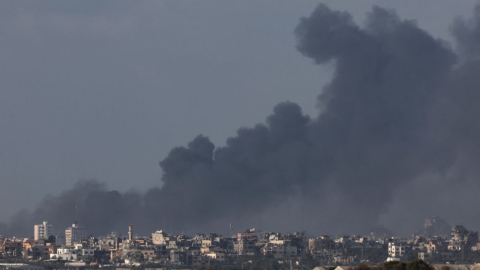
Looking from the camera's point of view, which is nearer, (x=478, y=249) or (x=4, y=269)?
(x=4, y=269)

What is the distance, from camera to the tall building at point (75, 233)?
17538 cm

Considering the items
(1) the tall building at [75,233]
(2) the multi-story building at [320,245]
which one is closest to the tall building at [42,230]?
(1) the tall building at [75,233]

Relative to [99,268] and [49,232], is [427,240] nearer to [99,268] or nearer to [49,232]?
[99,268]

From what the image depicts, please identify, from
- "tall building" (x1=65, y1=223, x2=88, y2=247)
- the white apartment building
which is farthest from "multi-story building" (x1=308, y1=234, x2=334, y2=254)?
"tall building" (x1=65, y1=223, x2=88, y2=247)

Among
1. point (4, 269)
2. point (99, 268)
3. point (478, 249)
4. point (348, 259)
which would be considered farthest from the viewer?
point (478, 249)

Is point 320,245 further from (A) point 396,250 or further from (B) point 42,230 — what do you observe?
(B) point 42,230

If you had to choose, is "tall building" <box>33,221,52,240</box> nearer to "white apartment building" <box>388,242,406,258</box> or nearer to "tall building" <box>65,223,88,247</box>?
"tall building" <box>65,223,88,247</box>

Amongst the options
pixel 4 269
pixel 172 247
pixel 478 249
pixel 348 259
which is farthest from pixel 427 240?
pixel 4 269

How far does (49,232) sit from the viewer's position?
7466 inches

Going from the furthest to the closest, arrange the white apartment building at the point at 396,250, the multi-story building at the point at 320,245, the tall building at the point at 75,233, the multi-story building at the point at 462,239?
the tall building at the point at 75,233, the multi-story building at the point at 462,239, the multi-story building at the point at 320,245, the white apartment building at the point at 396,250

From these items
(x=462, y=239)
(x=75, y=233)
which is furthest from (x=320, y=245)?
(x=75, y=233)

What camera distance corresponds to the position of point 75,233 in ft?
584

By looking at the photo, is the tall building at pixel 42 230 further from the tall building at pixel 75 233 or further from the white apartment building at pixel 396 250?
the white apartment building at pixel 396 250

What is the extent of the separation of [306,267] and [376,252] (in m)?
18.5
